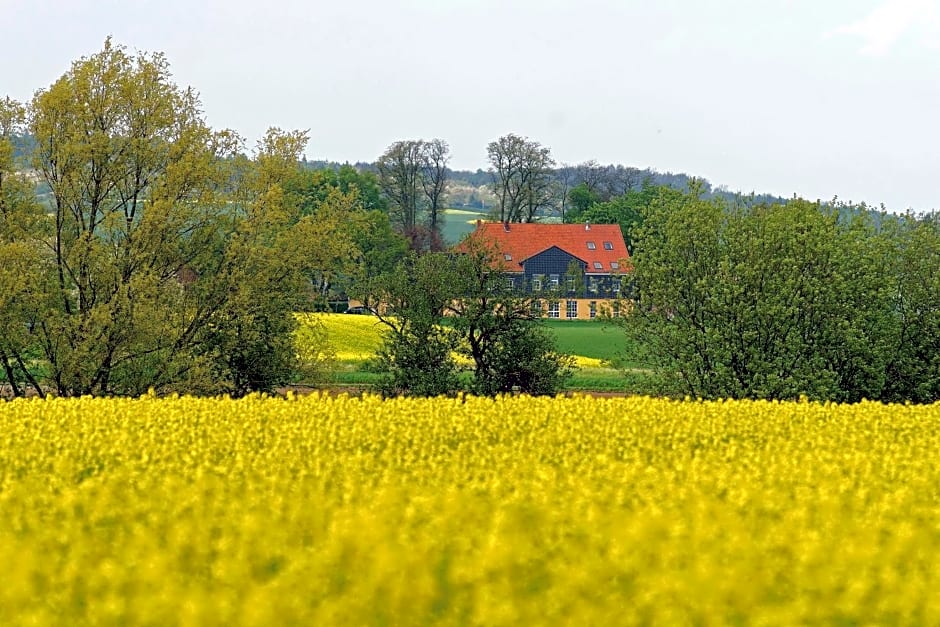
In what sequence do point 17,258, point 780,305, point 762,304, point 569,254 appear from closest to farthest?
1. point 17,258
2. point 780,305
3. point 762,304
4. point 569,254

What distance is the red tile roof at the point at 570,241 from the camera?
113875 mm

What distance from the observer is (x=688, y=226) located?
111 ft

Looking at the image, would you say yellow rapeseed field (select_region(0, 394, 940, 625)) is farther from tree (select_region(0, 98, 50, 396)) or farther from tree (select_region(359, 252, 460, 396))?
tree (select_region(359, 252, 460, 396))

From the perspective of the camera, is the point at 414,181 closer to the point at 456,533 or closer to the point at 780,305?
the point at 780,305

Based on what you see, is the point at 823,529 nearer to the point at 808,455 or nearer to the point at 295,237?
the point at 808,455

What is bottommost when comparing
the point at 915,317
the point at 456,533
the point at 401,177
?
the point at 456,533

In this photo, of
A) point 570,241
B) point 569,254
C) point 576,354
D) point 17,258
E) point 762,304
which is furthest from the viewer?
point 570,241

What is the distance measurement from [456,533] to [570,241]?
11031 centimetres

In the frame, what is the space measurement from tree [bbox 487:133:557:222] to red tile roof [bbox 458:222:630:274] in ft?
6.81

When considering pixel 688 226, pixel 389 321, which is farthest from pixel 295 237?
pixel 688 226

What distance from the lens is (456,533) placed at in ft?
28.0

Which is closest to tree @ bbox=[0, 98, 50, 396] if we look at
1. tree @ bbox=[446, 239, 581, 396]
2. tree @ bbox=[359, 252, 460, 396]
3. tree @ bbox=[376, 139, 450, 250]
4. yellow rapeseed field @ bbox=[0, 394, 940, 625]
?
tree @ bbox=[359, 252, 460, 396]

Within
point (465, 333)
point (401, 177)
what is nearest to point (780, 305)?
point (465, 333)

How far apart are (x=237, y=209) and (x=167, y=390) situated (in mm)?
5871
